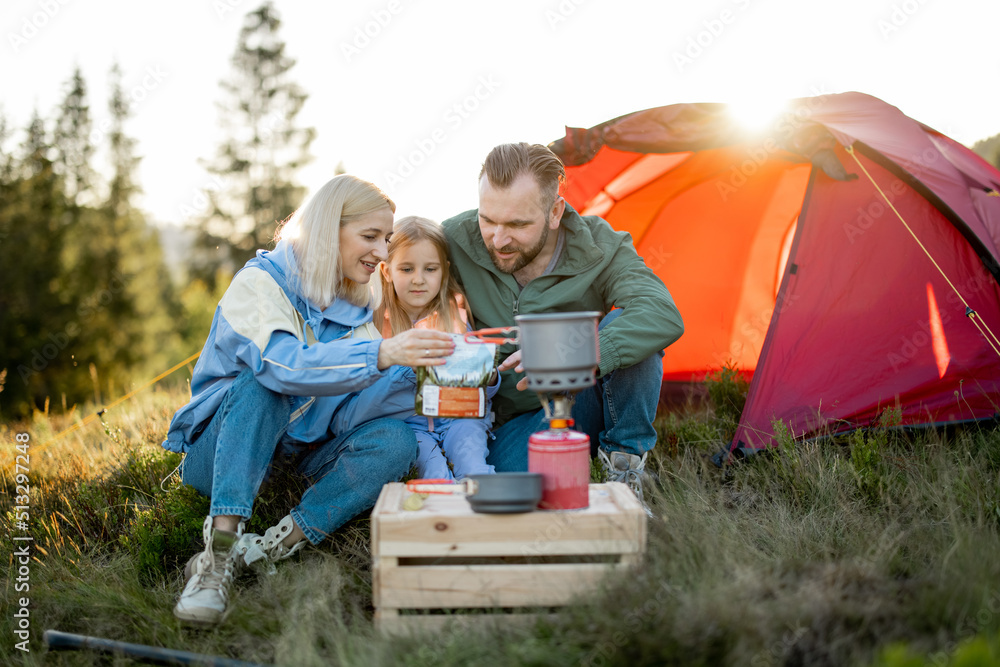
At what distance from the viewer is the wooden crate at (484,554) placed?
1.90 meters

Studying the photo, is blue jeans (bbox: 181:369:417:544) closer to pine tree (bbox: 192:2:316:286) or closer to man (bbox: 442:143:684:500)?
man (bbox: 442:143:684:500)

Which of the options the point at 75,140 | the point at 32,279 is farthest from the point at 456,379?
the point at 75,140

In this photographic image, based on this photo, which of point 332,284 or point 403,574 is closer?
point 403,574

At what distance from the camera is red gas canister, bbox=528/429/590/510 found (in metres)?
1.94

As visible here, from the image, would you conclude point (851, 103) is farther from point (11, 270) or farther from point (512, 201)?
point (11, 270)

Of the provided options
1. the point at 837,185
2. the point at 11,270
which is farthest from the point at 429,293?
the point at 11,270

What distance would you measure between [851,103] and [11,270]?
1540cm

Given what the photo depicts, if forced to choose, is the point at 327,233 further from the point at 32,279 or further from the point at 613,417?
the point at 32,279

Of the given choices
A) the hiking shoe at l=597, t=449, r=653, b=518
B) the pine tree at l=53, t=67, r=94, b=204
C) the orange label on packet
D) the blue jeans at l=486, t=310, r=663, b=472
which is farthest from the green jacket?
the pine tree at l=53, t=67, r=94, b=204

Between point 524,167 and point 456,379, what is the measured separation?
3.62 ft

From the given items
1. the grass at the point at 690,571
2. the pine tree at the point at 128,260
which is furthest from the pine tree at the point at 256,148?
the grass at the point at 690,571

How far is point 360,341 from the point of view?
2.27 m

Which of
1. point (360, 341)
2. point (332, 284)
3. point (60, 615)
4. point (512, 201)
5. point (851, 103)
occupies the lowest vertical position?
point (60, 615)

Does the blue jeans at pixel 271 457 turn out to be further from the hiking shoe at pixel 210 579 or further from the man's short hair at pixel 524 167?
the man's short hair at pixel 524 167
